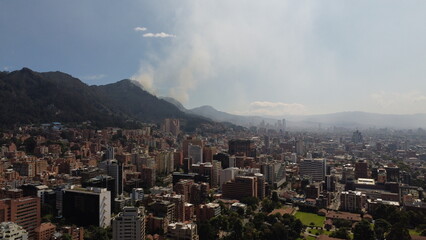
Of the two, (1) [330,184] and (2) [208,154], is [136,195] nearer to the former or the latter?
(2) [208,154]

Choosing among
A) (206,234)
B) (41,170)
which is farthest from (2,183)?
(206,234)

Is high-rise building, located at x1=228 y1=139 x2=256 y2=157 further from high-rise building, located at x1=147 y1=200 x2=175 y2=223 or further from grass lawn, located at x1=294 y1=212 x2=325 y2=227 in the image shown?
high-rise building, located at x1=147 y1=200 x2=175 y2=223

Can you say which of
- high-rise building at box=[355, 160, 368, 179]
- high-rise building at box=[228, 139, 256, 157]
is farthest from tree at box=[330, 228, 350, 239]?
high-rise building at box=[228, 139, 256, 157]

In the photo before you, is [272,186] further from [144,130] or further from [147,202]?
[144,130]

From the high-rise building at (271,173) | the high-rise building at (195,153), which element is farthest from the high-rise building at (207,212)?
the high-rise building at (195,153)

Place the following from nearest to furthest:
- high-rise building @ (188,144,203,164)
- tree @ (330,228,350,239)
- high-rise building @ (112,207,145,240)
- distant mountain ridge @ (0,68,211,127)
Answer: high-rise building @ (112,207,145,240) → tree @ (330,228,350,239) → high-rise building @ (188,144,203,164) → distant mountain ridge @ (0,68,211,127)

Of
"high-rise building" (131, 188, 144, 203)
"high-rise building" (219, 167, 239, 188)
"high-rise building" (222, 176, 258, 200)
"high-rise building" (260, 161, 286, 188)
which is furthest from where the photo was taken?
"high-rise building" (260, 161, 286, 188)
